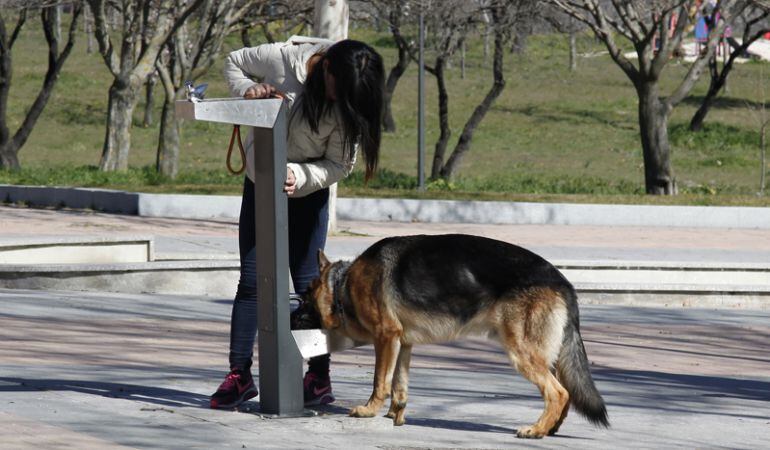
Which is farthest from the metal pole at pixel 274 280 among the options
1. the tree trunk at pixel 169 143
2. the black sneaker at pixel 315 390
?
the tree trunk at pixel 169 143

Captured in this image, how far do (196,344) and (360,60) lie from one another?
12.6 ft

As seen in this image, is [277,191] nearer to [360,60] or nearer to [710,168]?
[360,60]

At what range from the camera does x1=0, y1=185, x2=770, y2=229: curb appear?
1933 cm

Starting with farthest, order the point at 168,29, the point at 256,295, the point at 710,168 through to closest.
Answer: the point at 710,168 < the point at 168,29 < the point at 256,295

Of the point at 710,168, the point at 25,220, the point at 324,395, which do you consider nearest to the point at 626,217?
the point at 25,220

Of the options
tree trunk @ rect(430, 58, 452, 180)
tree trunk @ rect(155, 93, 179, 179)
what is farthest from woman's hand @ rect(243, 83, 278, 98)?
tree trunk @ rect(430, 58, 452, 180)

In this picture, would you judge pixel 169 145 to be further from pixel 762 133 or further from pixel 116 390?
pixel 116 390

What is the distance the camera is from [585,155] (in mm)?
41250

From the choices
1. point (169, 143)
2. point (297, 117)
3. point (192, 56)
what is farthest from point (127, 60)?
point (297, 117)

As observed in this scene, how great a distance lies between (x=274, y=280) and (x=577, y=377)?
1393mm

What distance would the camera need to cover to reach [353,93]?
527cm

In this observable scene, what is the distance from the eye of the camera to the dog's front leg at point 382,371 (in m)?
5.38

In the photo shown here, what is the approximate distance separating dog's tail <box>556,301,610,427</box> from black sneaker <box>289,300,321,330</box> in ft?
3.62

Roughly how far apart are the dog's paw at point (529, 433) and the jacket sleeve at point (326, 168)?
54.3 inches
